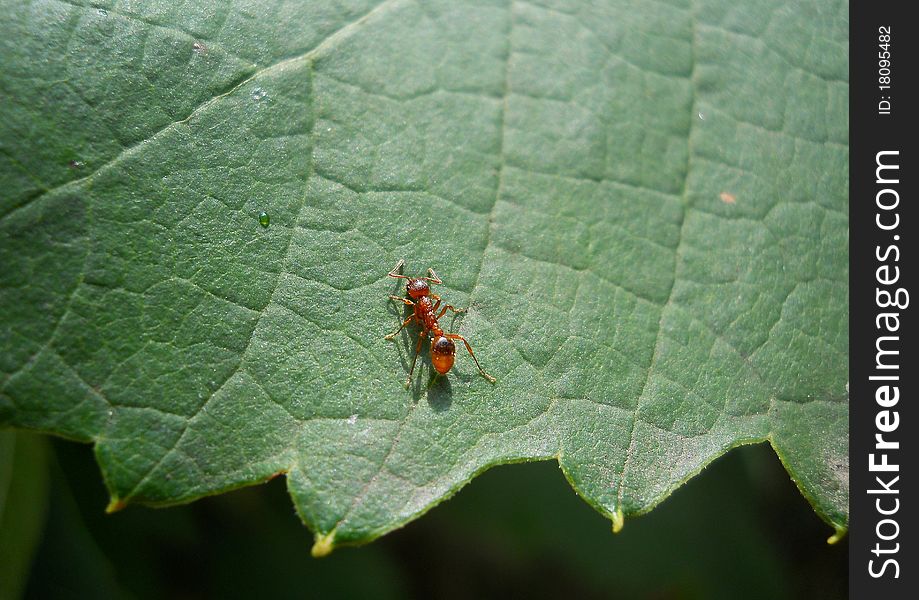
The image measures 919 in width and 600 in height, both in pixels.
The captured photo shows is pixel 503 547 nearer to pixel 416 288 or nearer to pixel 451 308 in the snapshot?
pixel 451 308

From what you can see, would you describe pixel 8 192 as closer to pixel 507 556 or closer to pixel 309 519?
pixel 309 519

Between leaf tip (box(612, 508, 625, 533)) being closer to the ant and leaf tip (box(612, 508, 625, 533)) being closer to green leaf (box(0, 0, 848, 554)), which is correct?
green leaf (box(0, 0, 848, 554))

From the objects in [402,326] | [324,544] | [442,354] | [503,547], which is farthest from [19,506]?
[503,547]

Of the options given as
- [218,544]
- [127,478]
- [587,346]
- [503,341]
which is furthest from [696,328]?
[218,544]

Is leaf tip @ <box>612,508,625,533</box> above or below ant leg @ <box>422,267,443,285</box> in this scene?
below

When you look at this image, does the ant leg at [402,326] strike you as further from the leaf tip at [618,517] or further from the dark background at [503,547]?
the dark background at [503,547]

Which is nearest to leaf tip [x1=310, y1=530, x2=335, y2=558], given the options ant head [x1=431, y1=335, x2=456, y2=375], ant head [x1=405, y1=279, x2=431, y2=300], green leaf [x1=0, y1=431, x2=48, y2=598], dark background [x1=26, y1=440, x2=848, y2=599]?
ant head [x1=431, y1=335, x2=456, y2=375]

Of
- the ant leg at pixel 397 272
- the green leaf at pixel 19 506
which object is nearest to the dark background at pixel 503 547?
the green leaf at pixel 19 506
